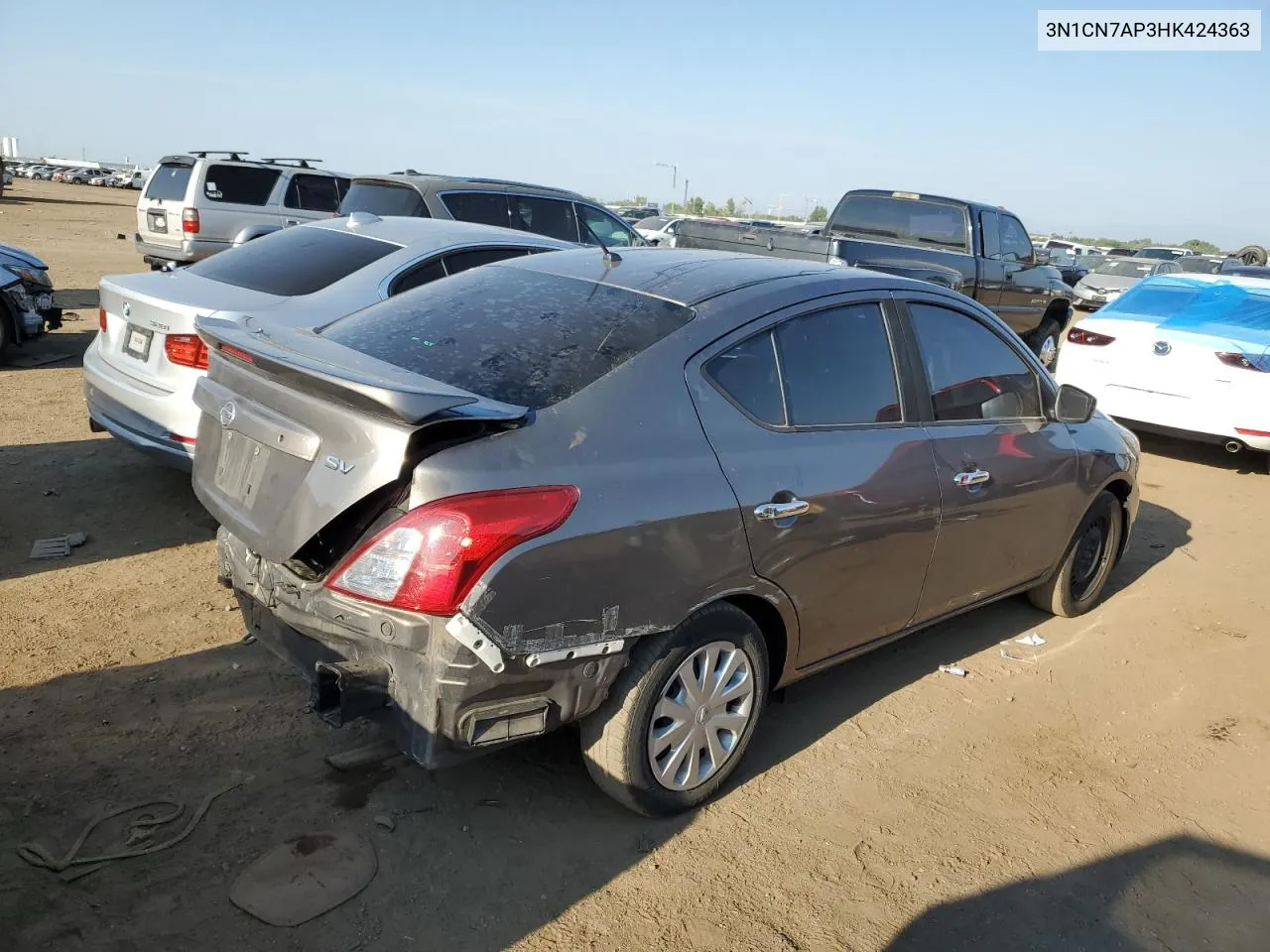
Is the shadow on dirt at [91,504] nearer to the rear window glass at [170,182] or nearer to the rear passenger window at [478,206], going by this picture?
the rear passenger window at [478,206]

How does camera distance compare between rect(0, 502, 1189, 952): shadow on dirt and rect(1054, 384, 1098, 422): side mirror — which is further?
rect(1054, 384, 1098, 422): side mirror

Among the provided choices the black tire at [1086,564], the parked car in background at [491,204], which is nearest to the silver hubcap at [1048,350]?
the parked car in background at [491,204]

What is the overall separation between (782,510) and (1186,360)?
667 cm

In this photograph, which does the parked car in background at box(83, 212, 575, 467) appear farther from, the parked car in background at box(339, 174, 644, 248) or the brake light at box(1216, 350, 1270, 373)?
the brake light at box(1216, 350, 1270, 373)

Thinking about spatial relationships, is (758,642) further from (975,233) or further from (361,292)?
(975,233)

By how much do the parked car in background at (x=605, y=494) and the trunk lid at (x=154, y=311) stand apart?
188cm

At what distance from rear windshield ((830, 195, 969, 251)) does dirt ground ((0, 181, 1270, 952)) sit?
7250 mm

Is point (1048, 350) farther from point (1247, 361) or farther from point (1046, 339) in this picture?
point (1247, 361)

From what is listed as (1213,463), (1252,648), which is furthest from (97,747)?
(1213,463)

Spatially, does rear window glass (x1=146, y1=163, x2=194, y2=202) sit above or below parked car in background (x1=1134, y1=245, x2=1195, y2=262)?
above

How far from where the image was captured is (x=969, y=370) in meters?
4.37

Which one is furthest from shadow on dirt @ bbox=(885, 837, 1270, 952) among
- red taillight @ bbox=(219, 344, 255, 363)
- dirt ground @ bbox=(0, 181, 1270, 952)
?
red taillight @ bbox=(219, 344, 255, 363)

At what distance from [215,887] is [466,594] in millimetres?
1137

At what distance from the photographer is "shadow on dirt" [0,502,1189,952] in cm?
273
